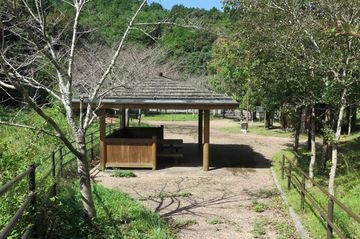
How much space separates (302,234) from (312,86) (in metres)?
5.32

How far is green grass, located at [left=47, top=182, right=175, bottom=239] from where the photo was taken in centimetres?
671

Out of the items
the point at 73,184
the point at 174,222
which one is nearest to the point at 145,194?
the point at 73,184

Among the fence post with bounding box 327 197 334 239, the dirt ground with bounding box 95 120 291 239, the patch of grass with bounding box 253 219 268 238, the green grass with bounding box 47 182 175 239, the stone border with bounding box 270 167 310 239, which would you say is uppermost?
the fence post with bounding box 327 197 334 239

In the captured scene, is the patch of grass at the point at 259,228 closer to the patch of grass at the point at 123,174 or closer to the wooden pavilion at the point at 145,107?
the patch of grass at the point at 123,174

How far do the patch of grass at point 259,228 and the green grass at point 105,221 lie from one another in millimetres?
1524

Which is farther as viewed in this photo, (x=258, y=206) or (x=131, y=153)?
(x=131, y=153)

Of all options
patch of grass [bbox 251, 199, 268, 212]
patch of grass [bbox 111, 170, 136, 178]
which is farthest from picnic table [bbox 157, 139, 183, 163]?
patch of grass [bbox 251, 199, 268, 212]

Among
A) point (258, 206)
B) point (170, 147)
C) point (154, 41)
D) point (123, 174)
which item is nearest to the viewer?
point (258, 206)

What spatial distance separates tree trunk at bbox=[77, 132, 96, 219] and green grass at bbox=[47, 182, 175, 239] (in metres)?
0.15

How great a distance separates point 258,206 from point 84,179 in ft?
13.9

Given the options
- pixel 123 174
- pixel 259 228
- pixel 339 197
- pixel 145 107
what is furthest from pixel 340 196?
pixel 145 107

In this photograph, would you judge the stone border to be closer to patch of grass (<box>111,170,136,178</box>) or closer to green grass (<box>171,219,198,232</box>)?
green grass (<box>171,219,198,232</box>)

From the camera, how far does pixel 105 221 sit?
7688mm

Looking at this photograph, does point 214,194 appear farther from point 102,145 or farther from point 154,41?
point 102,145
